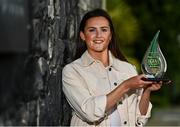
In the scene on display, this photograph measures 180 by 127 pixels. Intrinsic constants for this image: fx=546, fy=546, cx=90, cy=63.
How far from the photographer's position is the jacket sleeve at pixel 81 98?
299 centimetres

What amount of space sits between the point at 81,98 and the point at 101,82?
19 cm

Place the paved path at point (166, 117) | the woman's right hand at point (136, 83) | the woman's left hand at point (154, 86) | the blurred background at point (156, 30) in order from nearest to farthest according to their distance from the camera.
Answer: the woman's right hand at point (136, 83) < the woman's left hand at point (154, 86) < the paved path at point (166, 117) < the blurred background at point (156, 30)

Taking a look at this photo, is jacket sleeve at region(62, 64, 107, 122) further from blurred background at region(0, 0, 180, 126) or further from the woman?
blurred background at region(0, 0, 180, 126)

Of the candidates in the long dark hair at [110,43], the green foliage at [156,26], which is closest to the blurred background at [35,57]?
the long dark hair at [110,43]

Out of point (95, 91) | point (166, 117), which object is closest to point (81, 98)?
point (95, 91)

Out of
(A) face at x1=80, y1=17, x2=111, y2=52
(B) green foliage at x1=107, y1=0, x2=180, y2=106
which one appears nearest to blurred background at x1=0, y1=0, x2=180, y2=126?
(A) face at x1=80, y1=17, x2=111, y2=52

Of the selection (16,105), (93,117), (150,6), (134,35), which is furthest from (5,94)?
(150,6)

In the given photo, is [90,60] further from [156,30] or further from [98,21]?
[156,30]

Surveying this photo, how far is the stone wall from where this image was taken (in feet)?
10.5

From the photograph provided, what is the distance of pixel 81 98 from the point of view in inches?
120

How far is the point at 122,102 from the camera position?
126 inches

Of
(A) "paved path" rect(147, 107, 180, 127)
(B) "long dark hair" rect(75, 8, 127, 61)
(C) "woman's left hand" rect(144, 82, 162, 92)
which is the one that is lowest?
(A) "paved path" rect(147, 107, 180, 127)

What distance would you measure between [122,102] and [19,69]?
642mm

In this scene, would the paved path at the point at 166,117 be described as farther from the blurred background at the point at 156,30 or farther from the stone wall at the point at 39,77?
the stone wall at the point at 39,77
